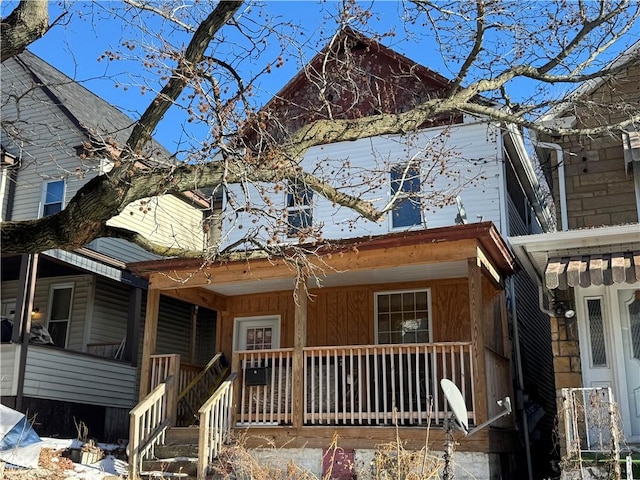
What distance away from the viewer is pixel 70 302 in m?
16.1

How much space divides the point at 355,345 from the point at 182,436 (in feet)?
9.73

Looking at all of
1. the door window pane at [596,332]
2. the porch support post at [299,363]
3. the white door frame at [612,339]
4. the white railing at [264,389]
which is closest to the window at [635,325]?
the white door frame at [612,339]

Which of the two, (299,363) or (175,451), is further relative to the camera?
(299,363)

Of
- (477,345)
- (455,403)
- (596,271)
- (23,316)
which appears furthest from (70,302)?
(455,403)

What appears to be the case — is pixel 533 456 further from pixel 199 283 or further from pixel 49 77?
pixel 49 77

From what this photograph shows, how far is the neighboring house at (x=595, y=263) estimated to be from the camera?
834 centimetres

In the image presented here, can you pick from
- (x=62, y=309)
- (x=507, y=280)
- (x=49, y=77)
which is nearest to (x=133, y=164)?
(x=507, y=280)

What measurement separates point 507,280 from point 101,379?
8.25 metres

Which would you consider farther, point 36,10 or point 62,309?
point 62,309

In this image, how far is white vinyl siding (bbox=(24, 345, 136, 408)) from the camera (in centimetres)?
1245

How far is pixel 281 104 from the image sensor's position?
15117 millimetres

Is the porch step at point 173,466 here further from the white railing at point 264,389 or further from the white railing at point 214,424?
the white railing at point 264,389

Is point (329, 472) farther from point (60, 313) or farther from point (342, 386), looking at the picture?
point (60, 313)

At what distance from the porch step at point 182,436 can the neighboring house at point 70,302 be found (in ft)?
10.4
